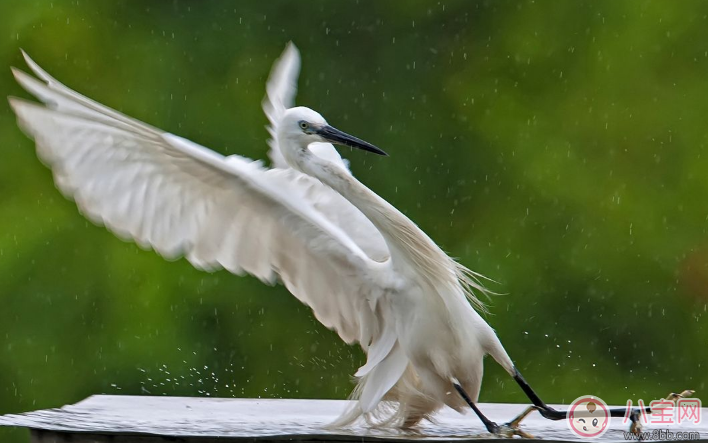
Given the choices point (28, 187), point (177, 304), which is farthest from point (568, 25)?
point (28, 187)

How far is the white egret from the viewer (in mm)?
3758

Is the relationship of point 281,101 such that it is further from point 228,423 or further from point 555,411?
point 555,411

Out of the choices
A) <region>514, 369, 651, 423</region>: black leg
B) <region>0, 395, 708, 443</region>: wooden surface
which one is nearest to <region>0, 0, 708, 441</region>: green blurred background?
<region>0, 395, 708, 443</region>: wooden surface

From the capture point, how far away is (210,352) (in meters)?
8.26

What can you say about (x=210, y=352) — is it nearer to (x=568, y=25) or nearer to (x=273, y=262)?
(x=568, y=25)

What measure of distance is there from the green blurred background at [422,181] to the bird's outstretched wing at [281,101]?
326cm

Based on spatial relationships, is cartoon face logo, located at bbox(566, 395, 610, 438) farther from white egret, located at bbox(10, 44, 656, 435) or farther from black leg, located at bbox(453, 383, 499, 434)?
black leg, located at bbox(453, 383, 499, 434)

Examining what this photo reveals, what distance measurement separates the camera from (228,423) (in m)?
3.98

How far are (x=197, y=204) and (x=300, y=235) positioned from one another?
1.16ft

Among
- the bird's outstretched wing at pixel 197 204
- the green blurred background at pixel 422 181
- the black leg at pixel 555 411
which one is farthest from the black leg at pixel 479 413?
the green blurred background at pixel 422 181

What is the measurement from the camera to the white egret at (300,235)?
3.76 m

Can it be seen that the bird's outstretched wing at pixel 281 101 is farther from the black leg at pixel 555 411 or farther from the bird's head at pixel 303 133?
the black leg at pixel 555 411

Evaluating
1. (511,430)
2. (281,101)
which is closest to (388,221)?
(511,430)

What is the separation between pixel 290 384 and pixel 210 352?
0.62 m
